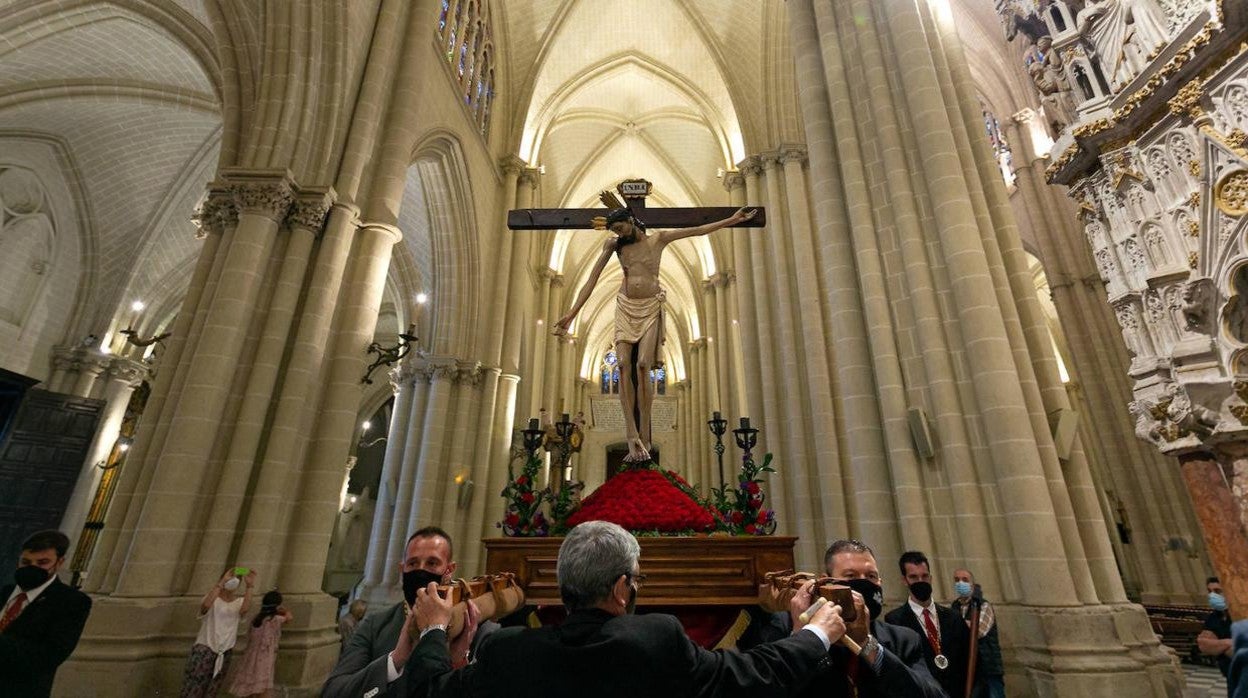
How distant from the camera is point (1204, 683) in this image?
6781mm

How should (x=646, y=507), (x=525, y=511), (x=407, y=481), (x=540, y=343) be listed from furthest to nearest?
(x=540, y=343) → (x=407, y=481) → (x=525, y=511) → (x=646, y=507)

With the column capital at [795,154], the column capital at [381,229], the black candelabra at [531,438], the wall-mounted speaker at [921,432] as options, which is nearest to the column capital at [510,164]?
the column capital at [795,154]

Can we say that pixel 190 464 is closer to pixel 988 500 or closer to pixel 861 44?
pixel 988 500

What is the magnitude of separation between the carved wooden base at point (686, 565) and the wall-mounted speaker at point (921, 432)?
2627mm

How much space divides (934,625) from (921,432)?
9.01ft

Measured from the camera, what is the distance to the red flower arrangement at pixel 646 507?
4.04 meters

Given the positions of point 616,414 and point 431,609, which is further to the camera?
point 616,414

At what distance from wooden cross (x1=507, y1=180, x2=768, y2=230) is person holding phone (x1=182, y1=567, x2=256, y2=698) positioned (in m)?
4.01

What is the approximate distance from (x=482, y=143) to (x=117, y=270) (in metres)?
9.61

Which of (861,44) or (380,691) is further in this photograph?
(861,44)

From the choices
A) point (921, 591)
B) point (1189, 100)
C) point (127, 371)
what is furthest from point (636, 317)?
point (127, 371)

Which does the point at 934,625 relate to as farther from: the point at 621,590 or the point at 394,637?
the point at 394,637

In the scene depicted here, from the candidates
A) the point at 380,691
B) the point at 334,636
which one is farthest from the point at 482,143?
the point at 380,691

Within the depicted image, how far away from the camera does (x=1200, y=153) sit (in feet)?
21.1
